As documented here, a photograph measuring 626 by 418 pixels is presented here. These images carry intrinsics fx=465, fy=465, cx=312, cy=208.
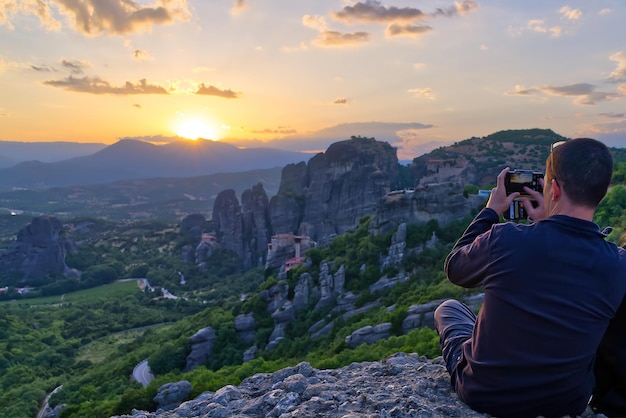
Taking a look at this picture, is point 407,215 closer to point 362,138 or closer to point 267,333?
point 267,333

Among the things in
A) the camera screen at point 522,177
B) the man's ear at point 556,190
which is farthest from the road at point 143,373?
the man's ear at point 556,190

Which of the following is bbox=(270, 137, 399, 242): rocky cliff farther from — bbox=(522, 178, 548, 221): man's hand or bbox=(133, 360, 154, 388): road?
bbox=(522, 178, 548, 221): man's hand

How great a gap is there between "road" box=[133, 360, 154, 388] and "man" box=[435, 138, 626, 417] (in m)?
22.5

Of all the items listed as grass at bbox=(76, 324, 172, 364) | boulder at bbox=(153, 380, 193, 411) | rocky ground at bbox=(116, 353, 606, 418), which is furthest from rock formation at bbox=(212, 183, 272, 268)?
rocky ground at bbox=(116, 353, 606, 418)

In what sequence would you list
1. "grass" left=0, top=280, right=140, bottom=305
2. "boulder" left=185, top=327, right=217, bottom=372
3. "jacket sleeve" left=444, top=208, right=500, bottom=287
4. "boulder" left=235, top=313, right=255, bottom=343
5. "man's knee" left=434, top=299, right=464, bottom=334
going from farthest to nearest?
"grass" left=0, top=280, right=140, bottom=305 → "boulder" left=235, top=313, right=255, bottom=343 → "boulder" left=185, top=327, right=217, bottom=372 → "man's knee" left=434, top=299, right=464, bottom=334 → "jacket sleeve" left=444, top=208, right=500, bottom=287

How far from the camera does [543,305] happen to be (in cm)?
265

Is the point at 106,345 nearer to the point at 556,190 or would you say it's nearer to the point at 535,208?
the point at 535,208

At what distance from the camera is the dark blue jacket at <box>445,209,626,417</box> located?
102 inches

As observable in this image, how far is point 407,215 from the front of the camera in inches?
932

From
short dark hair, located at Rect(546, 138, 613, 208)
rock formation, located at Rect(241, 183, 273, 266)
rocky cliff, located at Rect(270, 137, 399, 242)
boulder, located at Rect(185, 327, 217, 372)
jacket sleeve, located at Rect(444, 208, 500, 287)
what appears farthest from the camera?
rock formation, located at Rect(241, 183, 273, 266)

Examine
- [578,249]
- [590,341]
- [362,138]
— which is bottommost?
[590,341]

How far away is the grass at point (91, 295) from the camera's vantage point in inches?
2062

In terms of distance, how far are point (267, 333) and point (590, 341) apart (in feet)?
72.1

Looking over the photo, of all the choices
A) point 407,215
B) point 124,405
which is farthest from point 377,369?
point 407,215
